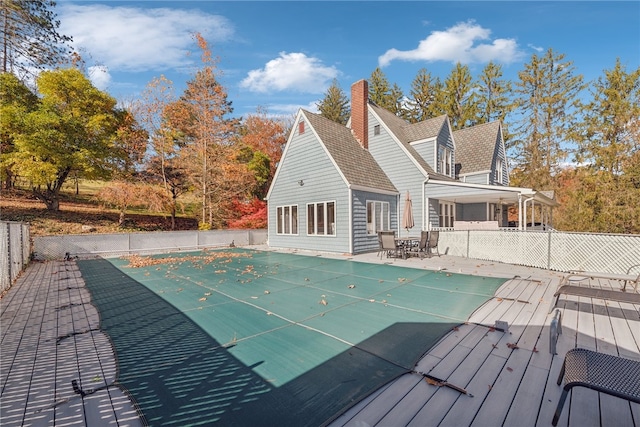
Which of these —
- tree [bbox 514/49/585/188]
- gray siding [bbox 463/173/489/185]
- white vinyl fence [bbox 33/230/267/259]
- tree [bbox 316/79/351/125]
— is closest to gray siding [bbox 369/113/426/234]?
gray siding [bbox 463/173/489/185]

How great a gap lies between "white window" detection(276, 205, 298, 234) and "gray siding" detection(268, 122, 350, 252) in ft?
0.87

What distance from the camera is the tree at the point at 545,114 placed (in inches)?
1117

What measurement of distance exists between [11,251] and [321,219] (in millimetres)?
11321

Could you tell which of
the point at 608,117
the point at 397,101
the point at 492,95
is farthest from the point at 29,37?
the point at 608,117

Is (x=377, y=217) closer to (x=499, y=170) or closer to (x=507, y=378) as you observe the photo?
(x=507, y=378)

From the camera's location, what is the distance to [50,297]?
21.8ft

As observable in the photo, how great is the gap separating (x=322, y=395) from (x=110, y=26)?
14450 mm

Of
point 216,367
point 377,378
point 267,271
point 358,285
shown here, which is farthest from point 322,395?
point 267,271

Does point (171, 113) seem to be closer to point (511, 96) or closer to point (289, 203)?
point (289, 203)

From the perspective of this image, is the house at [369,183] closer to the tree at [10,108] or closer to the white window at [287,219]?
the white window at [287,219]

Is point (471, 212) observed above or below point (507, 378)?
above

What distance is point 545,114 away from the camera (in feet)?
96.8

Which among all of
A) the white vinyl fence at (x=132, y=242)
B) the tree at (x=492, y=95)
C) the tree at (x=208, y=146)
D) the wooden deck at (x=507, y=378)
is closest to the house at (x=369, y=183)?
the white vinyl fence at (x=132, y=242)

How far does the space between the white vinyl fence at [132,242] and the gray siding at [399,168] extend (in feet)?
32.5
